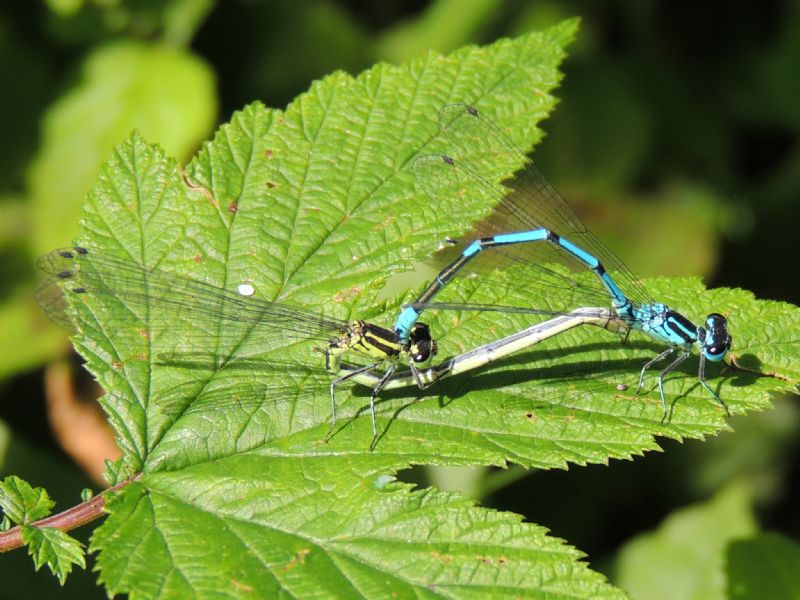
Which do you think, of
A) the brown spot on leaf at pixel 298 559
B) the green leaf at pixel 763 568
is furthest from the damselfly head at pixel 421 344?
the green leaf at pixel 763 568

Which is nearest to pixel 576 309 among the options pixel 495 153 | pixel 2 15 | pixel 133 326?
pixel 495 153

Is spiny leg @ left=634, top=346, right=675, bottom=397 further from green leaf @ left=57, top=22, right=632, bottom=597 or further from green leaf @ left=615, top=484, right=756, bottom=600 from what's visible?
green leaf @ left=615, top=484, right=756, bottom=600

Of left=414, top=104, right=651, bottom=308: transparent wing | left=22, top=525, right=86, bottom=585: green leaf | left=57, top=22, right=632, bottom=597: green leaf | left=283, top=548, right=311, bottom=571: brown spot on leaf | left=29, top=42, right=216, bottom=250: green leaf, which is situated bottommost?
left=22, top=525, right=86, bottom=585: green leaf

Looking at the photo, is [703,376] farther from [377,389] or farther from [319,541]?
[319,541]

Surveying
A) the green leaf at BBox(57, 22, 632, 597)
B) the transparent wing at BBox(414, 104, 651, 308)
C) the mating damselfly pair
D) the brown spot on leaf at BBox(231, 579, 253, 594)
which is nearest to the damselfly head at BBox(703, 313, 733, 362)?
the mating damselfly pair

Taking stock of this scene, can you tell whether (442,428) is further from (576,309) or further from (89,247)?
(89,247)

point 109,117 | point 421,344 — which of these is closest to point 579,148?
point 109,117
